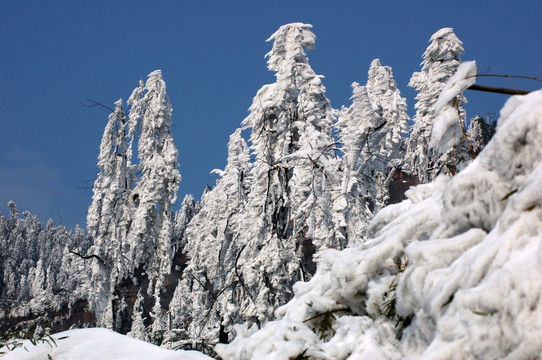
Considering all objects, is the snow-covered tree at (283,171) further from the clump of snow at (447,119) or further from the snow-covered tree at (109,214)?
the snow-covered tree at (109,214)

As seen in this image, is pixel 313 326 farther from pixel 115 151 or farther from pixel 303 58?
pixel 115 151

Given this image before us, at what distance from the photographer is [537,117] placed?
1717 millimetres

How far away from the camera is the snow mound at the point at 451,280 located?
1557 millimetres

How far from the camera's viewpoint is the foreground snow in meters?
2.94

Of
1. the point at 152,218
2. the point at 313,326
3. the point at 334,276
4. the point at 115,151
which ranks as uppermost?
the point at 115,151

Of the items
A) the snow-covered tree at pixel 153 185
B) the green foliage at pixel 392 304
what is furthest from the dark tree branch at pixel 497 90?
the snow-covered tree at pixel 153 185

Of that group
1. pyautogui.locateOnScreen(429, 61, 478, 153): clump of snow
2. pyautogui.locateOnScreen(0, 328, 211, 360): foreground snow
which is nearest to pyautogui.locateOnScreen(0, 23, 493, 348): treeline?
pyautogui.locateOnScreen(429, 61, 478, 153): clump of snow

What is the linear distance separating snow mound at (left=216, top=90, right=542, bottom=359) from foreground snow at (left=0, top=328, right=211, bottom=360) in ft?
1.38

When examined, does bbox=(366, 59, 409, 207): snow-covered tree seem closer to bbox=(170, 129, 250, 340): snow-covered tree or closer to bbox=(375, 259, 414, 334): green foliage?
bbox=(170, 129, 250, 340): snow-covered tree

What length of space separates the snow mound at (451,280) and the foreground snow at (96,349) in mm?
420

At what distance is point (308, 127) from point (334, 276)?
8177mm

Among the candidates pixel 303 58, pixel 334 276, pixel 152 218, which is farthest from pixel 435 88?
pixel 334 276

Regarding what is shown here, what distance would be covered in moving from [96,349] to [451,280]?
2.66 meters

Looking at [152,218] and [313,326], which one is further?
[152,218]
